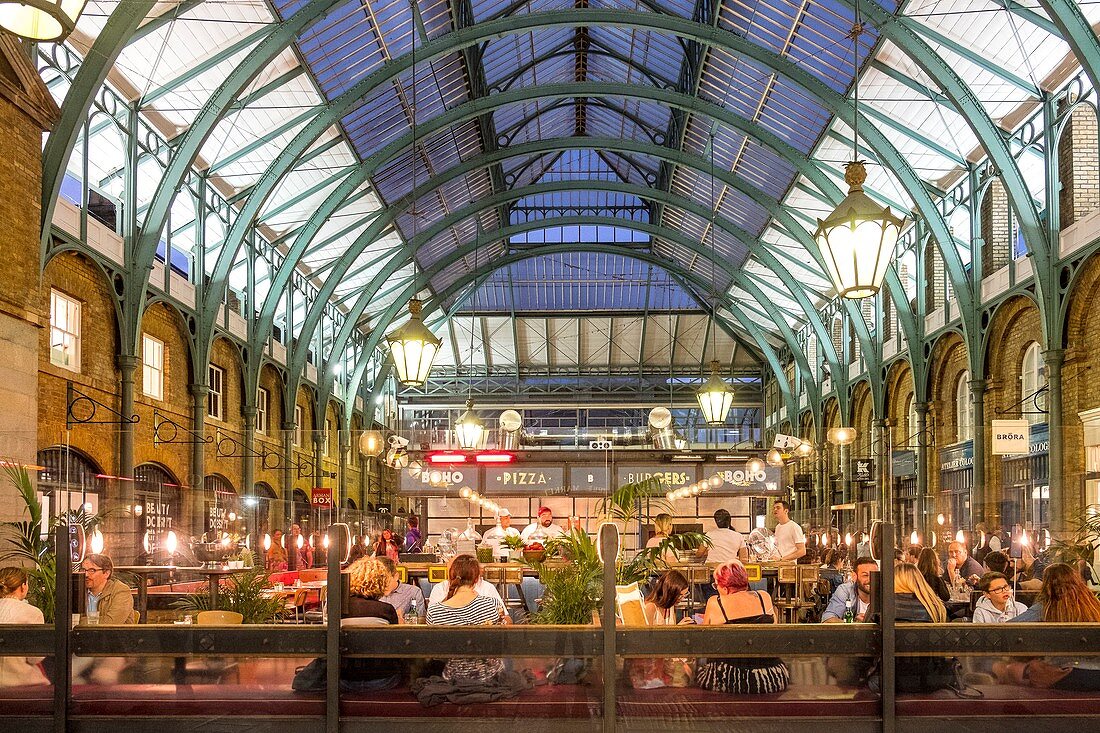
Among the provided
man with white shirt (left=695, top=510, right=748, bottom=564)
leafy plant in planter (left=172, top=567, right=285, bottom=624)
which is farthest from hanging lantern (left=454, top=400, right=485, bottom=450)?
leafy plant in planter (left=172, top=567, right=285, bottom=624)

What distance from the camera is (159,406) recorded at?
811 inches

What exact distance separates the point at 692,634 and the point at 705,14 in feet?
65.1

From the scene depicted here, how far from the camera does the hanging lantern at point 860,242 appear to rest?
6906mm

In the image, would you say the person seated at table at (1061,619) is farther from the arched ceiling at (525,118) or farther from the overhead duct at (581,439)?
the arched ceiling at (525,118)

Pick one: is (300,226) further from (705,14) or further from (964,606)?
(964,606)

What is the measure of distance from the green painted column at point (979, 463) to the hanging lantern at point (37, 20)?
8.01 m

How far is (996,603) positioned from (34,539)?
7.36 m

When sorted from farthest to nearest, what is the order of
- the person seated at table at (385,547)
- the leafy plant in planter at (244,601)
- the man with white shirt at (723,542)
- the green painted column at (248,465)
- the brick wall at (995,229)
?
the brick wall at (995,229), the person seated at table at (385,547), the green painted column at (248,465), the man with white shirt at (723,542), the leafy plant in planter at (244,601)

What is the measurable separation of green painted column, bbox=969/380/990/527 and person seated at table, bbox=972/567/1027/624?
92 centimetres

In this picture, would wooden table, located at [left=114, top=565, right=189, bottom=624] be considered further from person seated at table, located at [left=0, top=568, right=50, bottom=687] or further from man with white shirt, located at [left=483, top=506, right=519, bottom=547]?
man with white shirt, located at [left=483, top=506, right=519, bottom=547]

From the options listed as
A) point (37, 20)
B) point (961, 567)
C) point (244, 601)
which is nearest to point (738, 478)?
point (961, 567)

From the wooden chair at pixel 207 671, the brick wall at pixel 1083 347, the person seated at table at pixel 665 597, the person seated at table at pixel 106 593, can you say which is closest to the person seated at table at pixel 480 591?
the person seated at table at pixel 665 597

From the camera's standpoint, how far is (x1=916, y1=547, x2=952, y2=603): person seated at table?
26.8 feet

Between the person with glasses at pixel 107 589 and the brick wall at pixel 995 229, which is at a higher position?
the brick wall at pixel 995 229
